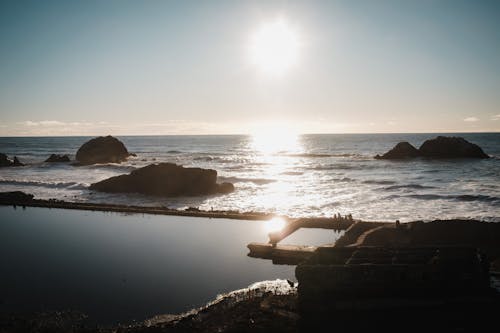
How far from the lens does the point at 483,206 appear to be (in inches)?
1457

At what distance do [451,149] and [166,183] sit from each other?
224 ft

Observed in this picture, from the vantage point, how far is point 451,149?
297 ft

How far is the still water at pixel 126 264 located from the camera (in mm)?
16672

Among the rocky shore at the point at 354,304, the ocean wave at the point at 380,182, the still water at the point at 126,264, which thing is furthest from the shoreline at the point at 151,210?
the ocean wave at the point at 380,182

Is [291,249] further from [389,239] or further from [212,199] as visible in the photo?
[212,199]

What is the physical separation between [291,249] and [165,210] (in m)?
16.9

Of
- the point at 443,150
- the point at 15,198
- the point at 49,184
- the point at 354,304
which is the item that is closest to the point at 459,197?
the point at 354,304

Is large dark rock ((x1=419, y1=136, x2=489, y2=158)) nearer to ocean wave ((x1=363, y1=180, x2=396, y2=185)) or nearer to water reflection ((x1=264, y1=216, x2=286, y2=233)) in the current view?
ocean wave ((x1=363, y1=180, x2=396, y2=185))

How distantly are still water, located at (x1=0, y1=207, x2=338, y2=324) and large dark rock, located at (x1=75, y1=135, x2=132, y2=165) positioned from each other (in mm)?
61585

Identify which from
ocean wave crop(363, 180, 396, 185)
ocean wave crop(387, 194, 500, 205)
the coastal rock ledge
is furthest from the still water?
the coastal rock ledge

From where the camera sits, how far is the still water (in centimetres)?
1667

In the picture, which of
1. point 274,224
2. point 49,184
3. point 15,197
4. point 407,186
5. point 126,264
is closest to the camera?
point 126,264

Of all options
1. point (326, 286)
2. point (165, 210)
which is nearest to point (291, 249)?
point (326, 286)

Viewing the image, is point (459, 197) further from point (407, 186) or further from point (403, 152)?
point (403, 152)
